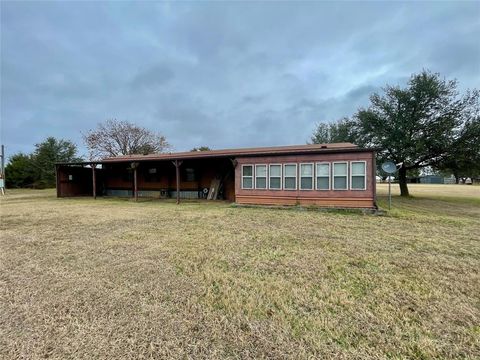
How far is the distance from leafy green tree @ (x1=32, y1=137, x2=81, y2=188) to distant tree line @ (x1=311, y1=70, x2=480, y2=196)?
36.6m

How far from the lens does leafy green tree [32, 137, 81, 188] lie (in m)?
31.8

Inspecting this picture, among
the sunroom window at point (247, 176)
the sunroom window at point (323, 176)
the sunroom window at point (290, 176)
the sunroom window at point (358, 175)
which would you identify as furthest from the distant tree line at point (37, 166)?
the sunroom window at point (358, 175)

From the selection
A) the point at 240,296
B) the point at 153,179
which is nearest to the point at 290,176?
the point at 240,296

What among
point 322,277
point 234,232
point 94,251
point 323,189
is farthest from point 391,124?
point 94,251

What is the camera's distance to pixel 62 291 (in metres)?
3.35

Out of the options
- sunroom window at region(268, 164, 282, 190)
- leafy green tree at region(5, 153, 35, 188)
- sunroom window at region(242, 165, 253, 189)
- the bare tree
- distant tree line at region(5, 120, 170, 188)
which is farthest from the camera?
the bare tree

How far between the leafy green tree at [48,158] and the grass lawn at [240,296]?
3220cm

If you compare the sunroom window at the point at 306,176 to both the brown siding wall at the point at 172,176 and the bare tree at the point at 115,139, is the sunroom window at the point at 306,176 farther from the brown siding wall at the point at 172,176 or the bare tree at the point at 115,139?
the bare tree at the point at 115,139

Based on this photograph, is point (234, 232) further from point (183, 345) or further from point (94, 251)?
point (183, 345)

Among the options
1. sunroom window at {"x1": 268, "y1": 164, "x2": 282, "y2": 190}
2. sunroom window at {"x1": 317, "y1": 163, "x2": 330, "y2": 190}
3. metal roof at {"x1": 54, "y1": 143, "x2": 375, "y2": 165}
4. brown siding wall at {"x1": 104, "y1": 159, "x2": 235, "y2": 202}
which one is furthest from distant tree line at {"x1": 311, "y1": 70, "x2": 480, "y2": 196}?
brown siding wall at {"x1": 104, "y1": 159, "x2": 235, "y2": 202}

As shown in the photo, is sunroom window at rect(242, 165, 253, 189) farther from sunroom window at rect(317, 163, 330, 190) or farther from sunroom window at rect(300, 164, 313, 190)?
sunroom window at rect(317, 163, 330, 190)

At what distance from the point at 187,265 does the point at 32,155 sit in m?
39.9

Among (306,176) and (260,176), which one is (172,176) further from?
(306,176)

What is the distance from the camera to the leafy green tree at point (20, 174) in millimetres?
31234
